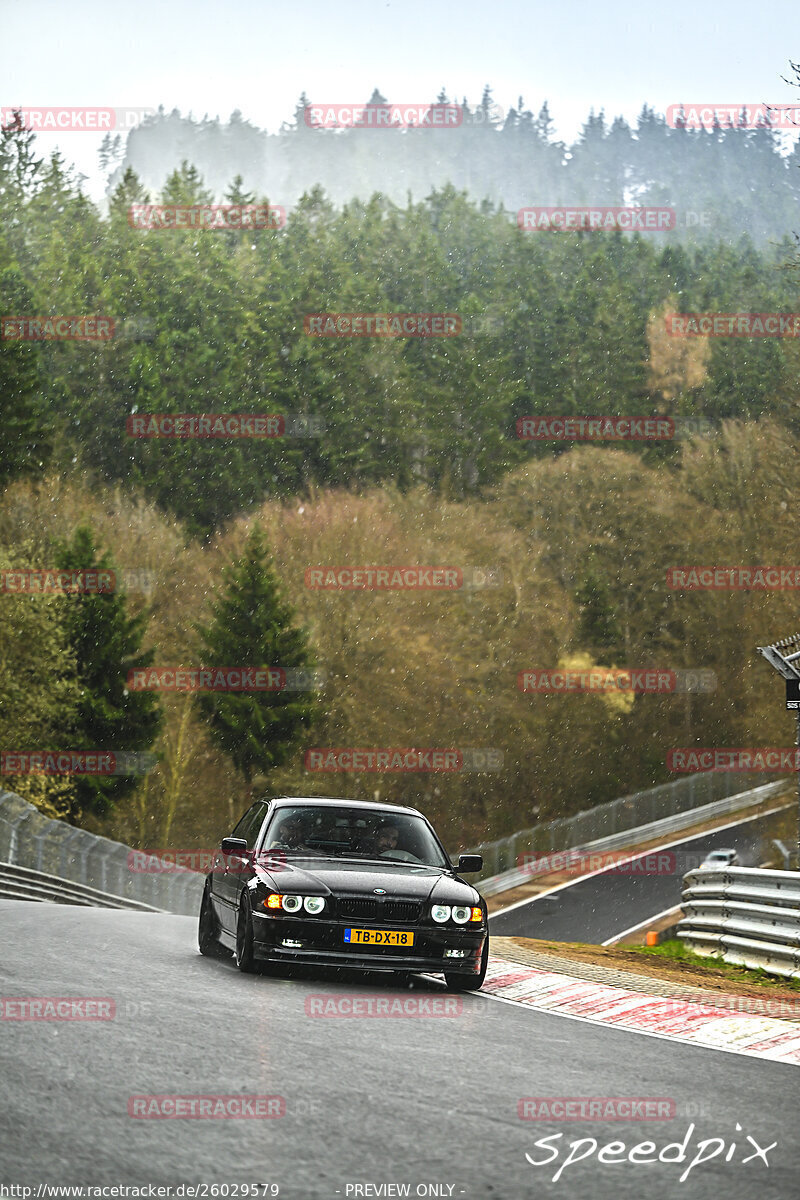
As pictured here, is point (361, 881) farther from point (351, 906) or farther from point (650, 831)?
point (650, 831)

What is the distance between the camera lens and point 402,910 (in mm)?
10648

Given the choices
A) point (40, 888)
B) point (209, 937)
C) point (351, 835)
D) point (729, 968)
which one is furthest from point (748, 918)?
point (40, 888)

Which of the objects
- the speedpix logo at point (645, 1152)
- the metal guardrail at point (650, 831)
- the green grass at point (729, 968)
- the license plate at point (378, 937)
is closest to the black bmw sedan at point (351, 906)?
the license plate at point (378, 937)

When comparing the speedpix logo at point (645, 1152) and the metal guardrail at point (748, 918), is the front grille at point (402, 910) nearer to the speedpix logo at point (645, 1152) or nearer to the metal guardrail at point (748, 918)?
the speedpix logo at point (645, 1152)

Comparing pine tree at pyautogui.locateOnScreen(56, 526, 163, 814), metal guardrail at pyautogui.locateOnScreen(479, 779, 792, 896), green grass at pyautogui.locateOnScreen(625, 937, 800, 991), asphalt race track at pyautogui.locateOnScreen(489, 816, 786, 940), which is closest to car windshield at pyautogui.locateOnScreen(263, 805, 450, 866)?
green grass at pyautogui.locateOnScreen(625, 937, 800, 991)

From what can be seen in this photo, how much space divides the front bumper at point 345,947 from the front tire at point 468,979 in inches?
13.1

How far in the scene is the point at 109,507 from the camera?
7506 cm

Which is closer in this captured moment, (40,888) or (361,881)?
(361,881)

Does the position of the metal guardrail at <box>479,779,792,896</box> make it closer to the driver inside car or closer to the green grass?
the green grass

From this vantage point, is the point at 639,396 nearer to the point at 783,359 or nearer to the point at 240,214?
the point at 783,359

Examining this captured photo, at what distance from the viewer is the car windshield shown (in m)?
11.8

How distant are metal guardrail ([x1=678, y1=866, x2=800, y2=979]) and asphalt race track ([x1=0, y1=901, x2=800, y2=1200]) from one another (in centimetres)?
480

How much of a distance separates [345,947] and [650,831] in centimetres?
4438

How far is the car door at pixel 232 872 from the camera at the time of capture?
38.1ft
